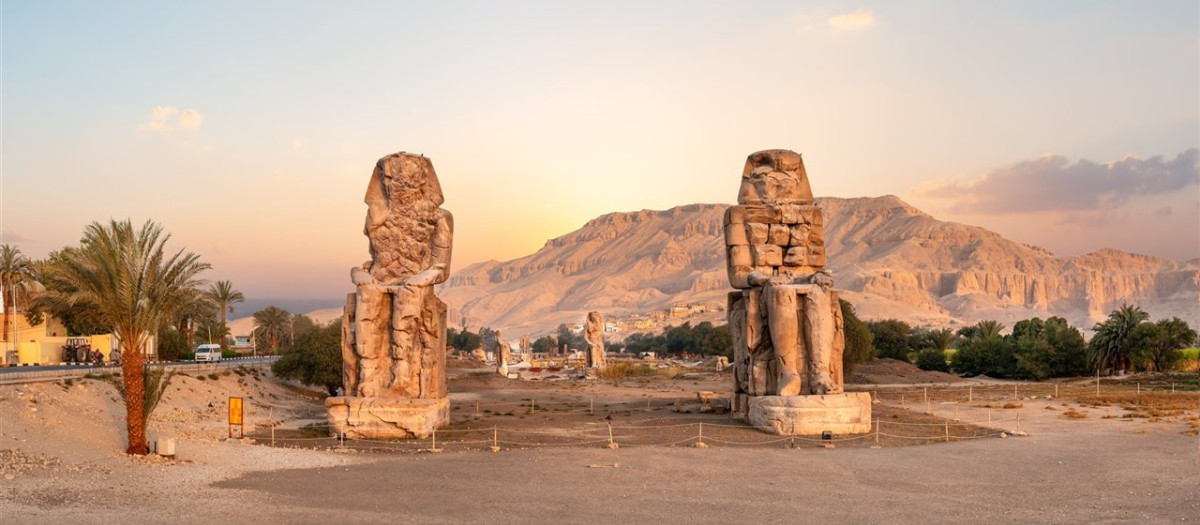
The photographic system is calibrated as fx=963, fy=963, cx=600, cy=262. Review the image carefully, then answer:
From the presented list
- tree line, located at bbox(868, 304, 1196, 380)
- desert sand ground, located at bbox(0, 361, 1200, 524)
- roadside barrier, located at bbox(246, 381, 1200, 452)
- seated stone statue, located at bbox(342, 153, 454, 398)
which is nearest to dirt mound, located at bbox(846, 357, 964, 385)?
tree line, located at bbox(868, 304, 1196, 380)

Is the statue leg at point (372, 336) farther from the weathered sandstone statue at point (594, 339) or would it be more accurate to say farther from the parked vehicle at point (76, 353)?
the weathered sandstone statue at point (594, 339)

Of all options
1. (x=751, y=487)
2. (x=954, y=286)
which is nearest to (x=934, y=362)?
(x=751, y=487)

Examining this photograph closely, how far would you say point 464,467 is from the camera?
1283cm

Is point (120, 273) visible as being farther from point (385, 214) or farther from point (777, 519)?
point (777, 519)

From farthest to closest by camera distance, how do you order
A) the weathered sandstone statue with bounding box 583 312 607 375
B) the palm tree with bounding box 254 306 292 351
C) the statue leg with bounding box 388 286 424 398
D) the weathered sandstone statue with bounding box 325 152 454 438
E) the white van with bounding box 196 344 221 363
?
the palm tree with bounding box 254 306 292 351, the weathered sandstone statue with bounding box 583 312 607 375, the white van with bounding box 196 344 221 363, the statue leg with bounding box 388 286 424 398, the weathered sandstone statue with bounding box 325 152 454 438

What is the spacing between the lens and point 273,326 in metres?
67.2

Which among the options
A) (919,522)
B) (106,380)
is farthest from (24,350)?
(919,522)

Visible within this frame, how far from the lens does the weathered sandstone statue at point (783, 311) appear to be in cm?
1579

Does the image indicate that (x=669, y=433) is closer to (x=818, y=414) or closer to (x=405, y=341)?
(x=818, y=414)

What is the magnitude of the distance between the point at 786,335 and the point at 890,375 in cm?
2570

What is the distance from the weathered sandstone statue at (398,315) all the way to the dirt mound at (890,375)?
23.6 meters

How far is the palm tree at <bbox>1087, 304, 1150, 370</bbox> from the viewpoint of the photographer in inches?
1564

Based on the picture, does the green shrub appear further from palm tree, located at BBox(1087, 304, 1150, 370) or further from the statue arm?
the statue arm

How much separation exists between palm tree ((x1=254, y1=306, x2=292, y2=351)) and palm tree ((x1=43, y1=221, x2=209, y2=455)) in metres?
52.8
